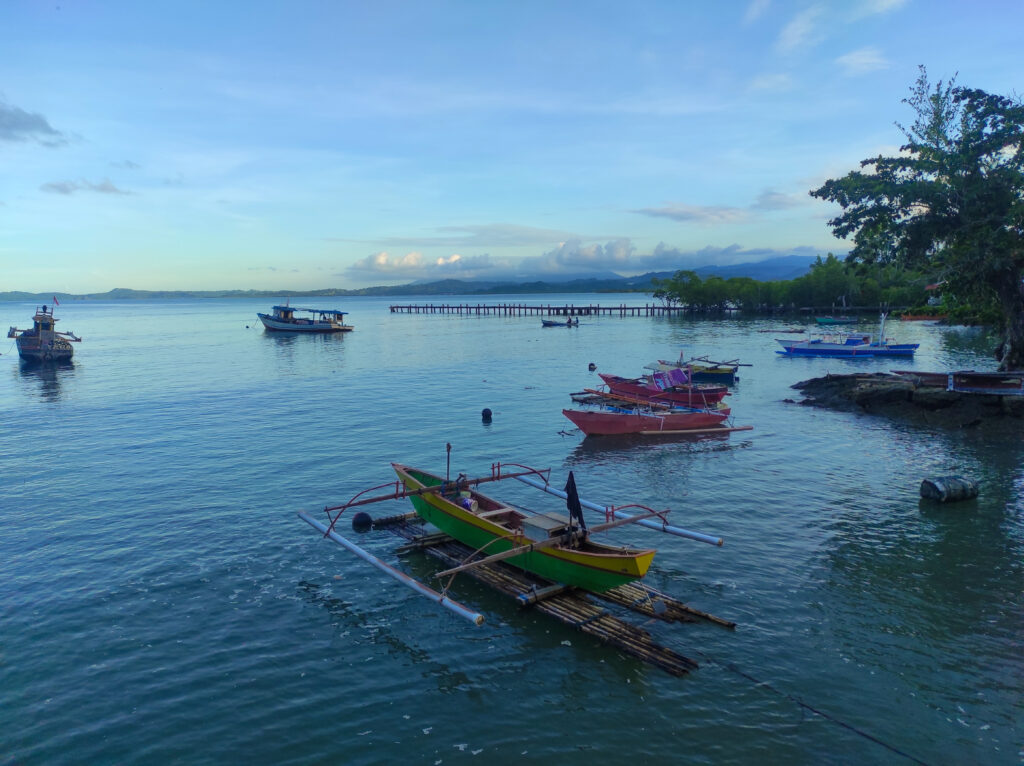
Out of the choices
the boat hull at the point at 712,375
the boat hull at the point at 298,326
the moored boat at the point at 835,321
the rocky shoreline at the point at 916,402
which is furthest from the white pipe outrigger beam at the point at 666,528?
the moored boat at the point at 835,321

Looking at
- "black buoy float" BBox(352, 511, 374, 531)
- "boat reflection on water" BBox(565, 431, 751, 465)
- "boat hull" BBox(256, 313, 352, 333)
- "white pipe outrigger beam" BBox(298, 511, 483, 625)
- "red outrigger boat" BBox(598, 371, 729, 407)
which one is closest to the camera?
"white pipe outrigger beam" BBox(298, 511, 483, 625)

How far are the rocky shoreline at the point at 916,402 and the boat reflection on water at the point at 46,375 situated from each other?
184ft

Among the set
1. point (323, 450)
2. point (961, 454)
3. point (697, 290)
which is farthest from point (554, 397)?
point (697, 290)

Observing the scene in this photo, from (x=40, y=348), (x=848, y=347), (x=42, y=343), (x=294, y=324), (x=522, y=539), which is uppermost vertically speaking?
(x=294, y=324)

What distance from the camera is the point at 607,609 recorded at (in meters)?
14.2

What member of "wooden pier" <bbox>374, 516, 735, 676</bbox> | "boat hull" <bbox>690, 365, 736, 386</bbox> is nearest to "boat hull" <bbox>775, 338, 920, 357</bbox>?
"boat hull" <bbox>690, 365, 736, 386</bbox>

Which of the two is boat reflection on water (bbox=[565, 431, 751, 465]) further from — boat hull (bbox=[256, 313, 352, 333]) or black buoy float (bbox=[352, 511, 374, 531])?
boat hull (bbox=[256, 313, 352, 333])

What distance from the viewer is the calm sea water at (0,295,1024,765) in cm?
1059

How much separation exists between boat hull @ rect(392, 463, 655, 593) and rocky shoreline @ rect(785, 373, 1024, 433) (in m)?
28.5

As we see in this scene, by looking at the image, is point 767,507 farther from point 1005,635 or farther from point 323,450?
point 323,450

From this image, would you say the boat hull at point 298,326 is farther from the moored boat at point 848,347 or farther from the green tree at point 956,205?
the green tree at point 956,205

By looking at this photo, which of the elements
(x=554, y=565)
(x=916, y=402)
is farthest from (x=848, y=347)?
(x=554, y=565)

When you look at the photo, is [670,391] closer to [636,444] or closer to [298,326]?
[636,444]

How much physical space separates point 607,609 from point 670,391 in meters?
25.9
